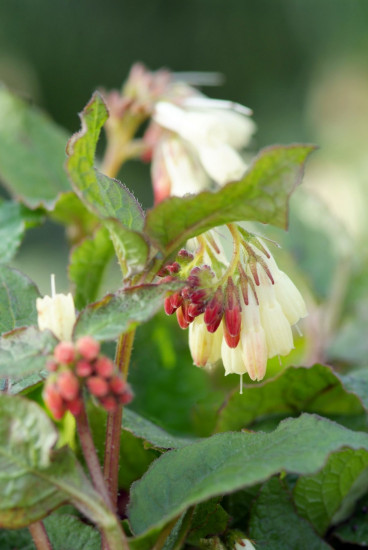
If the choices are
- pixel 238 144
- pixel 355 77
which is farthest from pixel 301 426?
pixel 355 77

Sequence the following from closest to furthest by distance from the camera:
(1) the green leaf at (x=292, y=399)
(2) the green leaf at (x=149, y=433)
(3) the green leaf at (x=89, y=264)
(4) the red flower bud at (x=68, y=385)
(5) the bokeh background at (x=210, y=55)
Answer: (4) the red flower bud at (x=68, y=385), (2) the green leaf at (x=149, y=433), (1) the green leaf at (x=292, y=399), (3) the green leaf at (x=89, y=264), (5) the bokeh background at (x=210, y=55)

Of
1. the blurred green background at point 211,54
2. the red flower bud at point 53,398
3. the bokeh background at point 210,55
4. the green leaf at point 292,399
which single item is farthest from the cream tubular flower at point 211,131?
the blurred green background at point 211,54

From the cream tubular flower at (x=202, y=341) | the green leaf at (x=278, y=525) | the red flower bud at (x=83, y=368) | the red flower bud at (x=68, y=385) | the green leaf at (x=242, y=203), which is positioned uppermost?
the green leaf at (x=242, y=203)

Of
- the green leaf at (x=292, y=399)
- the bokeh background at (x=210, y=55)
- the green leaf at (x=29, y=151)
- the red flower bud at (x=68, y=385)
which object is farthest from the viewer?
the bokeh background at (x=210, y=55)

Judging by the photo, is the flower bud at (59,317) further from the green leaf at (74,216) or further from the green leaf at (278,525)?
the green leaf at (74,216)

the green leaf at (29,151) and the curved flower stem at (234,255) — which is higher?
the green leaf at (29,151)

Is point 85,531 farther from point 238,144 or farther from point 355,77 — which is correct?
point 355,77

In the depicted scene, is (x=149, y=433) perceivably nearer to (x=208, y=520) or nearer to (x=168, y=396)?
(x=208, y=520)
